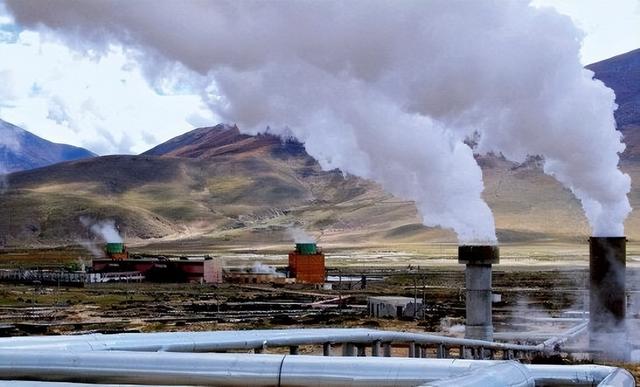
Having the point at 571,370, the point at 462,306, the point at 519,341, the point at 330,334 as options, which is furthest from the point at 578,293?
the point at 571,370

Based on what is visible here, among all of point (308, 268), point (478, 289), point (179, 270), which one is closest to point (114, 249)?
point (179, 270)

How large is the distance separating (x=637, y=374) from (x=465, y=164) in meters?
27.5

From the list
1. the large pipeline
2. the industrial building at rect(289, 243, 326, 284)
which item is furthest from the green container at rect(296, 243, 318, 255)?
the large pipeline

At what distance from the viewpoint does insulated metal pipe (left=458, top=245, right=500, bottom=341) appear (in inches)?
1613

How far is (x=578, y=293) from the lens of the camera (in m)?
88.8

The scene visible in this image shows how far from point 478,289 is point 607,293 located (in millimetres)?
5625

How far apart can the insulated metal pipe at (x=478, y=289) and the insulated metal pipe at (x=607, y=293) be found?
4.48 m

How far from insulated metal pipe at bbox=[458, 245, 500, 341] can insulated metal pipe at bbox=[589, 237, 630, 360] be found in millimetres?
4477

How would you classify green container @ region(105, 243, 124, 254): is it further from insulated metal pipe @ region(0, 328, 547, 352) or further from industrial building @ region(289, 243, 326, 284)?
insulated metal pipe @ region(0, 328, 547, 352)

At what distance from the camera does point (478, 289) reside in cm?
4122

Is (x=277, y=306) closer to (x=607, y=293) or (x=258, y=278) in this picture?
(x=607, y=293)

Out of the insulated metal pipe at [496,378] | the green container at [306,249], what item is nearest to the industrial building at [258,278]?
the green container at [306,249]

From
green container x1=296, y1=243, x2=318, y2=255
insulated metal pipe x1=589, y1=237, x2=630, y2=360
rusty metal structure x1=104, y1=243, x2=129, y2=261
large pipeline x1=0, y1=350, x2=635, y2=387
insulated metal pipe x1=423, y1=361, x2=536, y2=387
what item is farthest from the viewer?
rusty metal structure x1=104, y1=243, x2=129, y2=261

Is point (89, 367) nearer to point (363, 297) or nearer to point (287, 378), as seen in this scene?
point (287, 378)
